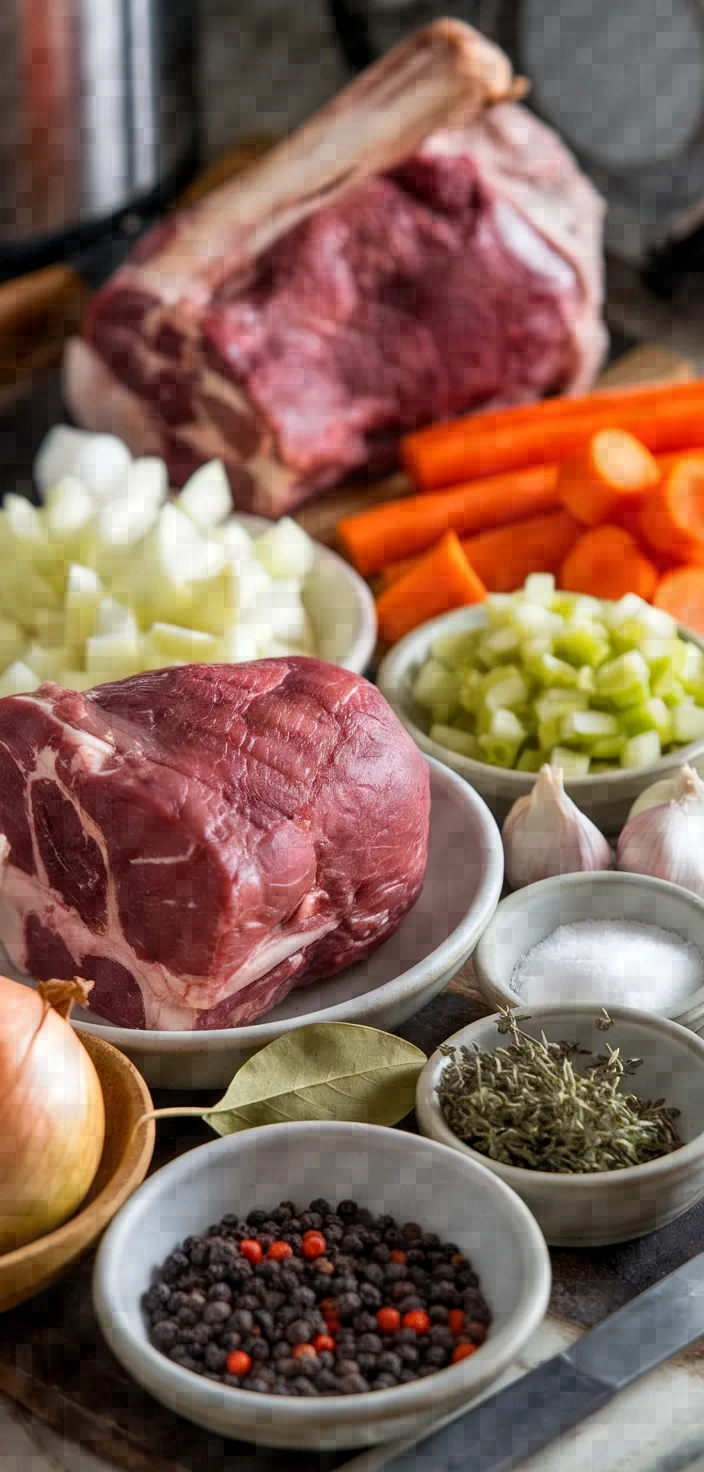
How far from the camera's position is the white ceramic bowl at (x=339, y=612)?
2291mm

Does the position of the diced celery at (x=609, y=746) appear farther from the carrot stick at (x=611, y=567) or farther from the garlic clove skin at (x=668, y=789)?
the carrot stick at (x=611, y=567)

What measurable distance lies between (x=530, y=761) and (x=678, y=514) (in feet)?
1.85

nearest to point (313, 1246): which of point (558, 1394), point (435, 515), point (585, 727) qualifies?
point (558, 1394)

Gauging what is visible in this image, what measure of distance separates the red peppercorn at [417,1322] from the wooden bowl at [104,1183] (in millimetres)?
289

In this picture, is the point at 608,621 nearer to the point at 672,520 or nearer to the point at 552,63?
the point at 672,520

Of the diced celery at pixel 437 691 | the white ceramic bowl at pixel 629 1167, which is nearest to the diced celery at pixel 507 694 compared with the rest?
the diced celery at pixel 437 691

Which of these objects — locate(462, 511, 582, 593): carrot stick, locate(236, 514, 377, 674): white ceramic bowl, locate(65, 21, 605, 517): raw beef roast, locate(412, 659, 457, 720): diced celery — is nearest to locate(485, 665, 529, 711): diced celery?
locate(412, 659, 457, 720): diced celery

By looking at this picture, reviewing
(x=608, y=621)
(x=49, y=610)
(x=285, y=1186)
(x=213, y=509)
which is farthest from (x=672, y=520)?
(x=285, y=1186)

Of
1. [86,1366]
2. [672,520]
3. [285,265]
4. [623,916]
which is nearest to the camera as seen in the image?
[86,1366]

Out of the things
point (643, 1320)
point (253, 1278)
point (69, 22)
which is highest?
point (69, 22)

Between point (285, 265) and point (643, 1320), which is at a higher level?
point (285, 265)

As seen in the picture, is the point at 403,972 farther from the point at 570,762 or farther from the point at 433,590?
the point at 433,590

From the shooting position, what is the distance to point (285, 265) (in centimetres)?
280

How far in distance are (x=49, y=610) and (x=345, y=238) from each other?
3.35 ft
